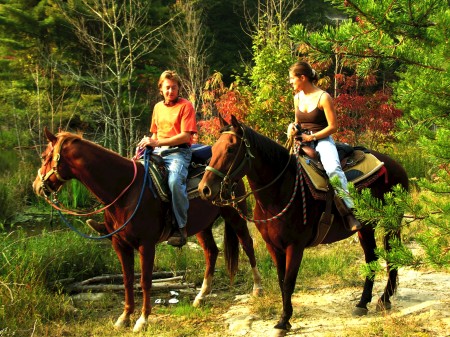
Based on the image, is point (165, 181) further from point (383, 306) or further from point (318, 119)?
point (383, 306)

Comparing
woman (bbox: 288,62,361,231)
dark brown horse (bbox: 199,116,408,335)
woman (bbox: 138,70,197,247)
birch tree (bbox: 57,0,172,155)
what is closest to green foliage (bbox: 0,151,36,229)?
Result: birch tree (bbox: 57,0,172,155)

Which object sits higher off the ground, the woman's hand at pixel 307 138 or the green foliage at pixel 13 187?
the woman's hand at pixel 307 138

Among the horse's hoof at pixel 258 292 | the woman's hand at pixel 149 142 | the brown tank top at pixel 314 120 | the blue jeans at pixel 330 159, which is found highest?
the brown tank top at pixel 314 120

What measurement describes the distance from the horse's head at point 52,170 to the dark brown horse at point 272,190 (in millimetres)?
1519

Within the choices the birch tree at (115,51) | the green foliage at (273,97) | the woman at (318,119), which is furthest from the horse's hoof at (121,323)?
the green foliage at (273,97)

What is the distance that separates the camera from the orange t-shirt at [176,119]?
16.0ft

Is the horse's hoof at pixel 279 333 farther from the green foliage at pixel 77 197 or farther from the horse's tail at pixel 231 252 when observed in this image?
the green foliage at pixel 77 197

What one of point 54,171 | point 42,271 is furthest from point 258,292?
point 54,171

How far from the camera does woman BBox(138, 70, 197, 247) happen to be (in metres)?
4.76

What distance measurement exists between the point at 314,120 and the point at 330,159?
1.47 feet

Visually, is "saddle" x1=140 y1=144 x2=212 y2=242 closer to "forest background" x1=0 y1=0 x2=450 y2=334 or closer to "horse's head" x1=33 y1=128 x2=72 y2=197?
"horse's head" x1=33 y1=128 x2=72 y2=197

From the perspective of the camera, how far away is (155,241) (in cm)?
472

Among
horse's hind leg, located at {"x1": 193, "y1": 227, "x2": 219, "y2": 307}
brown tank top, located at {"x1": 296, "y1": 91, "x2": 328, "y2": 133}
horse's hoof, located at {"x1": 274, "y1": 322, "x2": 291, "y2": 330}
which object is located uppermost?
brown tank top, located at {"x1": 296, "y1": 91, "x2": 328, "y2": 133}

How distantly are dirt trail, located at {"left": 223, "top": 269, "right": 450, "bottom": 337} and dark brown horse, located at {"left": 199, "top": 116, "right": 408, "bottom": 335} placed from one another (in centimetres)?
44
